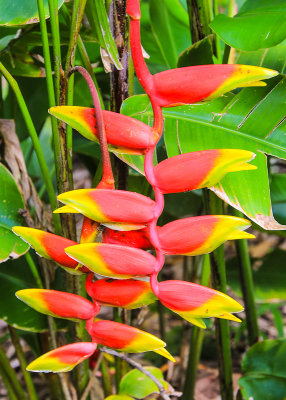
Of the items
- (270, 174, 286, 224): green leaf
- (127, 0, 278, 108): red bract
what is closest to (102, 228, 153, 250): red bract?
(127, 0, 278, 108): red bract

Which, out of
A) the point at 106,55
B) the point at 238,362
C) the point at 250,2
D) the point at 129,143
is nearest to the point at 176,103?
the point at 129,143

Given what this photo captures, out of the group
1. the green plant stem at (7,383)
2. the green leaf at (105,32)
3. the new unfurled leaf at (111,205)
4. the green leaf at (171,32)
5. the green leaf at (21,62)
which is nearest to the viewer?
the new unfurled leaf at (111,205)

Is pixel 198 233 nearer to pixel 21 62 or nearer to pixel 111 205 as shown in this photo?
pixel 111 205

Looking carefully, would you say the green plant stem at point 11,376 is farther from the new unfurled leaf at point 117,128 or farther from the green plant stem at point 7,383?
the new unfurled leaf at point 117,128

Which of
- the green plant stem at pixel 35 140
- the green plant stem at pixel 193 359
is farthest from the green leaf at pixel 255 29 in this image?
the green plant stem at pixel 193 359

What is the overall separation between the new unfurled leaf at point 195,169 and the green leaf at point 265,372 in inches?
20.6

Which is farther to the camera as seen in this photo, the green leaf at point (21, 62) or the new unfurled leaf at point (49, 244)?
the green leaf at point (21, 62)

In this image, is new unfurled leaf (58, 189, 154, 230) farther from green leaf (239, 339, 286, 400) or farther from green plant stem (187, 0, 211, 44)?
green leaf (239, 339, 286, 400)

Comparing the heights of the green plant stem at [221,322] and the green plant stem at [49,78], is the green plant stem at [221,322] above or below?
below

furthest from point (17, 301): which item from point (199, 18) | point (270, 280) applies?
point (270, 280)

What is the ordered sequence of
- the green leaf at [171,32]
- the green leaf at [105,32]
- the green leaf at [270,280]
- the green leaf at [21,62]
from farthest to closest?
the green leaf at [270,280] → the green leaf at [171,32] → the green leaf at [21,62] → the green leaf at [105,32]

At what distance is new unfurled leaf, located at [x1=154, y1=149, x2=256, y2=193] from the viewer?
35 centimetres

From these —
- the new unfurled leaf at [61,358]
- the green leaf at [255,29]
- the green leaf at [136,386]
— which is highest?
the green leaf at [255,29]

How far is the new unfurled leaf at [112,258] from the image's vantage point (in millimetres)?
345
